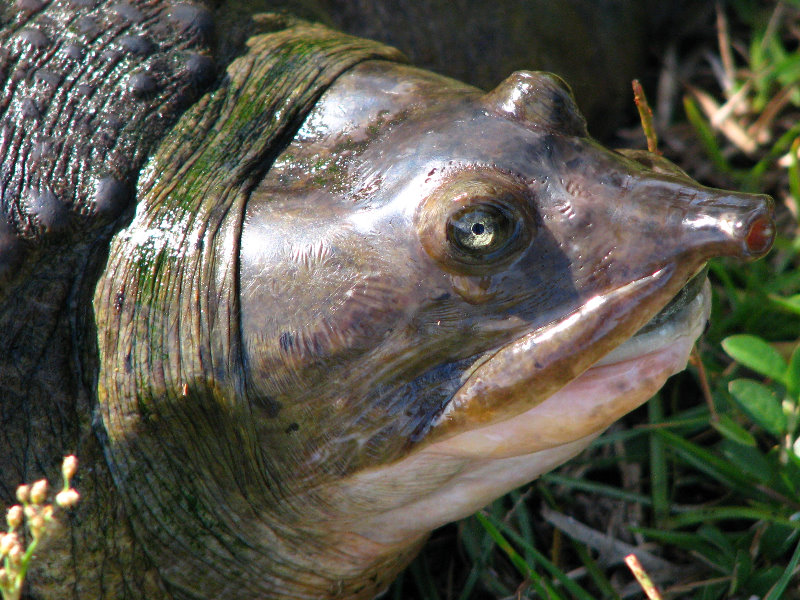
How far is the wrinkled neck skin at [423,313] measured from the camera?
6.02ft

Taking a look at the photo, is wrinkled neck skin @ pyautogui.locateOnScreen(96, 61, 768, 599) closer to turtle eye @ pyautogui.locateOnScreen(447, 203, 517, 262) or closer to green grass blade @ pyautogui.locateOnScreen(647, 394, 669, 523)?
turtle eye @ pyautogui.locateOnScreen(447, 203, 517, 262)

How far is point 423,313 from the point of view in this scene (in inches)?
74.0

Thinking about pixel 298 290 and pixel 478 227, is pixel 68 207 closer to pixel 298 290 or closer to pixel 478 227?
pixel 298 290

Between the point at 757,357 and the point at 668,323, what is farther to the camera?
the point at 757,357

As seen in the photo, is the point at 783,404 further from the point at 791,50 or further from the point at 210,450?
the point at 791,50

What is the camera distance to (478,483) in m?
2.09

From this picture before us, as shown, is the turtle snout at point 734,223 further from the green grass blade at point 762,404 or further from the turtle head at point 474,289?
the green grass blade at point 762,404

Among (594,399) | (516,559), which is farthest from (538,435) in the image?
(516,559)

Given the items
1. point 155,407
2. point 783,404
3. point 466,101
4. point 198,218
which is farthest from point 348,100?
point 783,404

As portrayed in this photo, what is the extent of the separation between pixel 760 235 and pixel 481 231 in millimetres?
536

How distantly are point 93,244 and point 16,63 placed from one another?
1.74ft

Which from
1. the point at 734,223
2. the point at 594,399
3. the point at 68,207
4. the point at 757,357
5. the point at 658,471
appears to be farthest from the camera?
the point at 658,471

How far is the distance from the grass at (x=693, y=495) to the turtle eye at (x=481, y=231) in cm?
83

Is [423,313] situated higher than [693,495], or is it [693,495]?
[423,313]
